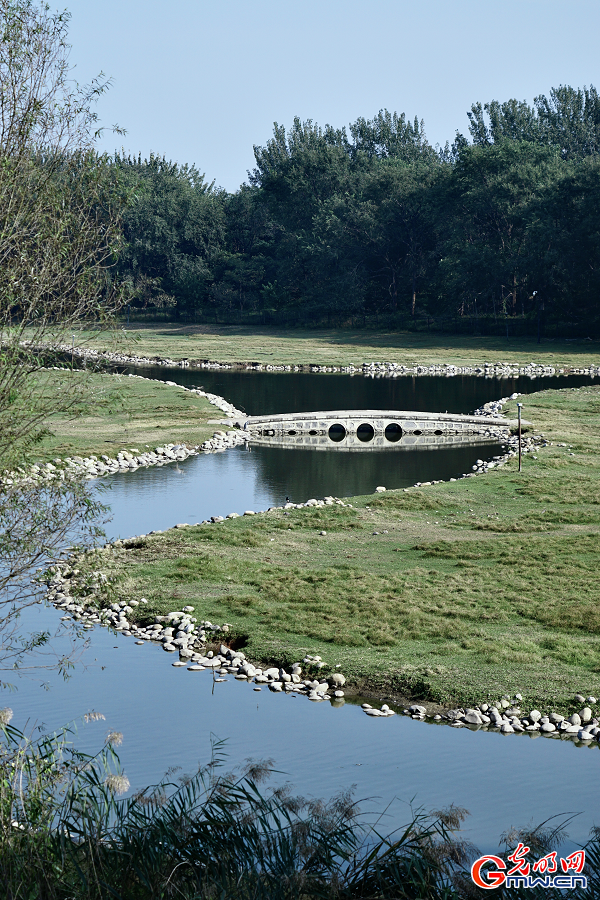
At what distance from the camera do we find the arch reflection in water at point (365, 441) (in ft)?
164

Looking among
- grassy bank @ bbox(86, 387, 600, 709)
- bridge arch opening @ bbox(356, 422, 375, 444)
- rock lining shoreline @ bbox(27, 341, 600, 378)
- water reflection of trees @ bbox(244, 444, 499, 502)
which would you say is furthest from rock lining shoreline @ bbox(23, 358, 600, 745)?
rock lining shoreline @ bbox(27, 341, 600, 378)

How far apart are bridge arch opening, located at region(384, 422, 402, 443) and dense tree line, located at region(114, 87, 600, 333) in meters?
48.9

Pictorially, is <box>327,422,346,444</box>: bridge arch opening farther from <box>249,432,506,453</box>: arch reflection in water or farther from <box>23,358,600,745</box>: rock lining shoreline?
<box>23,358,600,745</box>: rock lining shoreline

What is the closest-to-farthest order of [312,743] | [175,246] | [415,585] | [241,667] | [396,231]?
[312,743]
[241,667]
[415,585]
[396,231]
[175,246]

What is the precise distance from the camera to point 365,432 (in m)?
55.9

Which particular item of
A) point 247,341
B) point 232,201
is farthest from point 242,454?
point 232,201

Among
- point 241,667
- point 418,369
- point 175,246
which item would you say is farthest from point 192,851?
point 175,246

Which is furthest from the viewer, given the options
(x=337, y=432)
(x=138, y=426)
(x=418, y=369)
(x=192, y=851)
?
(x=418, y=369)

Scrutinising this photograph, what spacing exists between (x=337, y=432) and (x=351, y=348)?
51.8 meters

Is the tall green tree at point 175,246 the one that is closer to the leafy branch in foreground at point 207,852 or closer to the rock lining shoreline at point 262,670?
the rock lining shoreline at point 262,670

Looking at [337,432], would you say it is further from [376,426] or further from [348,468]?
[348,468]

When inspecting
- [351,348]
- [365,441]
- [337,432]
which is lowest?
[365,441]

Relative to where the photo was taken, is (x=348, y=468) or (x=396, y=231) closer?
(x=348, y=468)

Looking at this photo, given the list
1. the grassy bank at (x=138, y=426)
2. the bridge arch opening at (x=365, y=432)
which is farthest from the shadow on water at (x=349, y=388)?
the bridge arch opening at (x=365, y=432)
